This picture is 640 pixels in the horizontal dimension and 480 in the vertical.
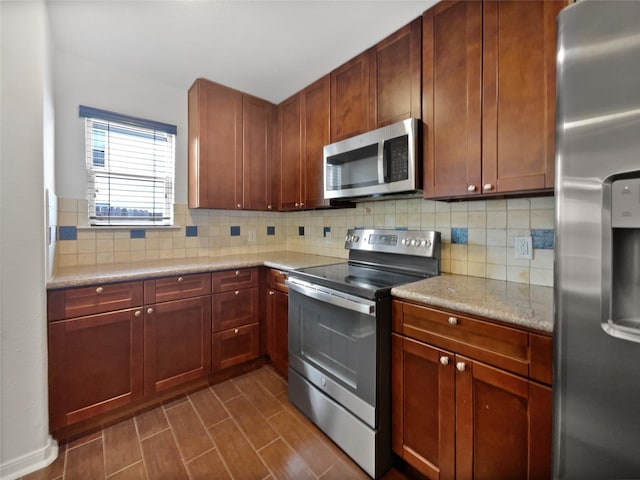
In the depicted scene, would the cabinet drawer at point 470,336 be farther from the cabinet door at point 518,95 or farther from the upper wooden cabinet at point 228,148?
→ the upper wooden cabinet at point 228,148

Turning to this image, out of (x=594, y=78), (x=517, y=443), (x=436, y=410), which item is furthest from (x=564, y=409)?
(x=594, y=78)

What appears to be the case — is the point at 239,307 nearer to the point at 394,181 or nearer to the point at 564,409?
the point at 394,181

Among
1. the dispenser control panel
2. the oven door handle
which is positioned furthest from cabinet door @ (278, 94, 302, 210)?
the dispenser control panel

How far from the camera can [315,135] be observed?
226cm

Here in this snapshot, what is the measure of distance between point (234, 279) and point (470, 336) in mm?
1677

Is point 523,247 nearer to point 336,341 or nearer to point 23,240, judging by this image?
point 336,341

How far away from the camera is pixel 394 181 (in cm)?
163

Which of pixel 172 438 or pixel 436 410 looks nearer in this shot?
pixel 436 410

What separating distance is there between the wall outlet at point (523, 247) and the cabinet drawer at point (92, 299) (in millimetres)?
2243

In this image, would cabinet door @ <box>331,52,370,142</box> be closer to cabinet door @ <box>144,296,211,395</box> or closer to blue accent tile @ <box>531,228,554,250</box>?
blue accent tile @ <box>531,228,554,250</box>

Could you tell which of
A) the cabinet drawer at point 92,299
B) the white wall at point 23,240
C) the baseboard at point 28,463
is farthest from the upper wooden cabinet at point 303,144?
the baseboard at point 28,463

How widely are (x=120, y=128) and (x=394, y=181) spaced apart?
2153 mm

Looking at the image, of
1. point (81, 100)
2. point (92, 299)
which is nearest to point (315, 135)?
point (81, 100)

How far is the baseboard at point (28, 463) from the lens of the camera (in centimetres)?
135
